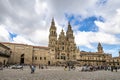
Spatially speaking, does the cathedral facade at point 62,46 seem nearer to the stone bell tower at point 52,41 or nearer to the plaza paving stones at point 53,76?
the stone bell tower at point 52,41

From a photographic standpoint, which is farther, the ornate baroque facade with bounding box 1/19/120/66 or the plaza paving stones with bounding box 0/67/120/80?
the ornate baroque facade with bounding box 1/19/120/66

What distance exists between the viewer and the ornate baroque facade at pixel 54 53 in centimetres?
6569

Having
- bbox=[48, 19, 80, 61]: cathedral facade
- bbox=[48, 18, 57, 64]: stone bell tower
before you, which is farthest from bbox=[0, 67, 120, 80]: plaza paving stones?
bbox=[48, 19, 80, 61]: cathedral facade

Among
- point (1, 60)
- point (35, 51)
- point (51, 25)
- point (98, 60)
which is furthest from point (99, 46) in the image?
point (1, 60)

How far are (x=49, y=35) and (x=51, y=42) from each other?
4.71m

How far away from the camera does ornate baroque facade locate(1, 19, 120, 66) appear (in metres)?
65.7

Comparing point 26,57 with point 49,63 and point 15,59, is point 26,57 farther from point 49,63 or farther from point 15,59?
point 49,63

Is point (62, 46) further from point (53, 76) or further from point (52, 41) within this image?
point (53, 76)

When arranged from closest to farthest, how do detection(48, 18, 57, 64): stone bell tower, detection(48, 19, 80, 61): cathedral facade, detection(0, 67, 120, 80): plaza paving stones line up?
1. detection(0, 67, 120, 80): plaza paving stones
2. detection(48, 18, 57, 64): stone bell tower
3. detection(48, 19, 80, 61): cathedral facade

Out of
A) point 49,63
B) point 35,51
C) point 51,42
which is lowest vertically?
point 49,63

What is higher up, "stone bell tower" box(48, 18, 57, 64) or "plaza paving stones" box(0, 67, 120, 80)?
"stone bell tower" box(48, 18, 57, 64)

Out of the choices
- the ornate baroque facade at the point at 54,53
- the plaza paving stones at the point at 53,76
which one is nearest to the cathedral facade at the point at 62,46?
the ornate baroque facade at the point at 54,53

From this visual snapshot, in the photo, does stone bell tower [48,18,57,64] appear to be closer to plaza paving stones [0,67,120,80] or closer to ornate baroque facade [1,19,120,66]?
ornate baroque facade [1,19,120,66]

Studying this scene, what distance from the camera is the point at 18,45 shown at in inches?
2601
